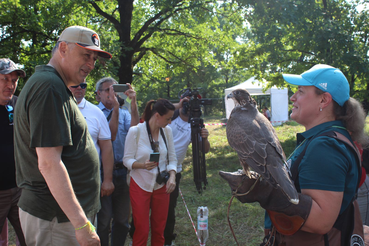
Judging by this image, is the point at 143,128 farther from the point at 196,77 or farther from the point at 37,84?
the point at 196,77

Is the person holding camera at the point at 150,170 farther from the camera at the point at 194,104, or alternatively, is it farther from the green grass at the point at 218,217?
the green grass at the point at 218,217

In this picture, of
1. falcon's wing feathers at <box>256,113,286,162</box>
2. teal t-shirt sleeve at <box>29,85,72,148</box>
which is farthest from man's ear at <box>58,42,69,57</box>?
falcon's wing feathers at <box>256,113,286,162</box>

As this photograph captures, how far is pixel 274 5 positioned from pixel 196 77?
194 inches

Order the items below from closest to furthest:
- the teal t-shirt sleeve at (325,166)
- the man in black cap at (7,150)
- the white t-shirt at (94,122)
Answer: the teal t-shirt sleeve at (325,166), the man in black cap at (7,150), the white t-shirt at (94,122)

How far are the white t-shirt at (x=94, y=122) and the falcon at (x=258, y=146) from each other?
4.78ft

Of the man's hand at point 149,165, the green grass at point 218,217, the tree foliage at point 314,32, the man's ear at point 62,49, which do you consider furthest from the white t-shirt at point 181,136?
the tree foliage at point 314,32

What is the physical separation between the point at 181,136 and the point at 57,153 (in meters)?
2.78

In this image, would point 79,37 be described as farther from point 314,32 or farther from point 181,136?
point 314,32

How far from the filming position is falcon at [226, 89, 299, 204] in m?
1.68

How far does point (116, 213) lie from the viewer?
3.38 meters

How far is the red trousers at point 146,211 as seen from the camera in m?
3.12

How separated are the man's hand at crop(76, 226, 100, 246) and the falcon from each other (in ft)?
4.01

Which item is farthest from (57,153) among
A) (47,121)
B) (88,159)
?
(88,159)

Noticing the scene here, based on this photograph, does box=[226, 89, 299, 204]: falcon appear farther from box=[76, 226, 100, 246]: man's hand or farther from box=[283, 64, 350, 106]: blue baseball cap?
box=[76, 226, 100, 246]: man's hand
